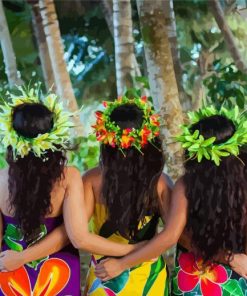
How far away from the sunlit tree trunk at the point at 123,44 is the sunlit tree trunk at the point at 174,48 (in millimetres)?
260

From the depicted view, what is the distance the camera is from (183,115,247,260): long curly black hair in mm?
1910

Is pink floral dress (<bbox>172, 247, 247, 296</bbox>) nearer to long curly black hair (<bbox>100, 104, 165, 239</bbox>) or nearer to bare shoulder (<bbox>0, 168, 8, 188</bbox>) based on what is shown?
long curly black hair (<bbox>100, 104, 165, 239</bbox>)

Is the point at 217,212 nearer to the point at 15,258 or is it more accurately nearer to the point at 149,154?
the point at 149,154

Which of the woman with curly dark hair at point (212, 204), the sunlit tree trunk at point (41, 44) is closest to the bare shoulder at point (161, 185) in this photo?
the woman with curly dark hair at point (212, 204)

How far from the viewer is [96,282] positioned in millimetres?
2045

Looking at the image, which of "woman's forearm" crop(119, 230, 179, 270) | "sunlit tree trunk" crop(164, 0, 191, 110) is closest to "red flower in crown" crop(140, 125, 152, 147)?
"woman's forearm" crop(119, 230, 179, 270)

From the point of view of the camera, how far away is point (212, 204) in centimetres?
191

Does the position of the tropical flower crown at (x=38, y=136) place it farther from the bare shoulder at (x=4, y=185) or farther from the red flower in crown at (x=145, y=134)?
the red flower in crown at (x=145, y=134)

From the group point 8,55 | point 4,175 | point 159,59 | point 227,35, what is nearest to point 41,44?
point 8,55

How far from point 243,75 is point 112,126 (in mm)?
2428

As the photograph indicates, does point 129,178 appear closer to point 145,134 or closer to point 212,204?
point 145,134

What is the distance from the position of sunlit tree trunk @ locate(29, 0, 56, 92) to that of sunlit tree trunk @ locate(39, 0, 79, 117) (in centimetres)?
2

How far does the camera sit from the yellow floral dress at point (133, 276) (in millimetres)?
2004

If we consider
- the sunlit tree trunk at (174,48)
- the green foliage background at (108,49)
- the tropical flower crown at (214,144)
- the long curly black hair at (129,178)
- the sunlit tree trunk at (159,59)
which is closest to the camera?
the tropical flower crown at (214,144)
